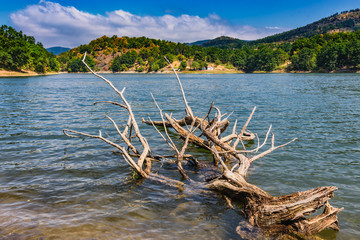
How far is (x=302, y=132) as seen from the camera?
543 inches

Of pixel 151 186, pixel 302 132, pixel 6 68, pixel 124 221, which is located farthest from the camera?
pixel 6 68

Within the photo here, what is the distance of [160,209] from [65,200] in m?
2.55

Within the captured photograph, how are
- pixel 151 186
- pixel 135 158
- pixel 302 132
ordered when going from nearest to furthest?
pixel 151 186, pixel 135 158, pixel 302 132

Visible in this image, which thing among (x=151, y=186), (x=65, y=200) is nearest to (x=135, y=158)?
(x=151, y=186)

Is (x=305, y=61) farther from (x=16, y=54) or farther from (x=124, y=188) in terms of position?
(x=124, y=188)

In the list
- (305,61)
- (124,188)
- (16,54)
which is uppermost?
(16,54)

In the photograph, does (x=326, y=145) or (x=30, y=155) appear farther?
(x=326, y=145)

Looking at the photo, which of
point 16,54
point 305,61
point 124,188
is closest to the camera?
point 124,188

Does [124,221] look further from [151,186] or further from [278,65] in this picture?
[278,65]

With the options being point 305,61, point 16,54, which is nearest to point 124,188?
point 16,54

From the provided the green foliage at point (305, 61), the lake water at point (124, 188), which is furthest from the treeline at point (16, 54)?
the green foliage at point (305, 61)

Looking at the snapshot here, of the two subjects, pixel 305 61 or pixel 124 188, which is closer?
pixel 124 188

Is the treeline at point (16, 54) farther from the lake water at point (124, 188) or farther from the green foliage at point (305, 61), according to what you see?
the green foliage at point (305, 61)

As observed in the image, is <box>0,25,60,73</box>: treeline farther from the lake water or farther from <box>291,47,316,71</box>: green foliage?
<box>291,47,316,71</box>: green foliage
